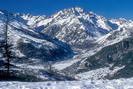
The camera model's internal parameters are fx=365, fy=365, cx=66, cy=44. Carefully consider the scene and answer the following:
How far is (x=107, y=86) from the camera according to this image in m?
26.2

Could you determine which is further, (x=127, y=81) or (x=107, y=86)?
(x=127, y=81)

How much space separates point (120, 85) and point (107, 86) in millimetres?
1017

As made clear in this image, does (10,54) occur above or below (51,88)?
above

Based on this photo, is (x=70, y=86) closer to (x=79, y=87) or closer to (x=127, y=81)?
(x=79, y=87)

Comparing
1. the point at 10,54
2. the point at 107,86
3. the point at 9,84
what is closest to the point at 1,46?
the point at 10,54

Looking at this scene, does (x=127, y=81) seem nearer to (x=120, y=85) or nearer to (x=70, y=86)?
(x=120, y=85)

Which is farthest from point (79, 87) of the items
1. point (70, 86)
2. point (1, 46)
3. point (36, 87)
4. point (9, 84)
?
point (1, 46)

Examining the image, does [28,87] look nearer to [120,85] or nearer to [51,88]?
[51,88]

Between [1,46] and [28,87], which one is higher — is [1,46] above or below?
above

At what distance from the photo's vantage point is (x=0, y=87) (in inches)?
990

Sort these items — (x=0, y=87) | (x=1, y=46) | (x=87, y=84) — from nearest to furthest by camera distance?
(x=0, y=87), (x=87, y=84), (x=1, y=46)

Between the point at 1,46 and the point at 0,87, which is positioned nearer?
the point at 0,87

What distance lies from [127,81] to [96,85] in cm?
301

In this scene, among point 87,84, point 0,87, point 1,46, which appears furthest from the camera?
point 1,46
